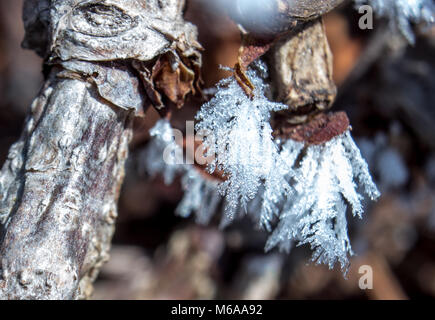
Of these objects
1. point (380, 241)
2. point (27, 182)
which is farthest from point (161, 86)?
point (380, 241)

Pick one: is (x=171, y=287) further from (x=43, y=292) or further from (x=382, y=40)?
(x=382, y=40)

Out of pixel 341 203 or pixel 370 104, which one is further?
pixel 370 104

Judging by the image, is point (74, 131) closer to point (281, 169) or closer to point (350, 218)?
point (281, 169)

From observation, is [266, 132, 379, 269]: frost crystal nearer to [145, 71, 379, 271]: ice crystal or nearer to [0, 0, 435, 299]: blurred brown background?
[145, 71, 379, 271]: ice crystal

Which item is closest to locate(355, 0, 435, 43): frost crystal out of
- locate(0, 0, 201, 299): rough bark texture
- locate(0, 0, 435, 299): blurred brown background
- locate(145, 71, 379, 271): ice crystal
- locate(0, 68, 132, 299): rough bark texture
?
locate(0, 0, 435, 299): blurred brown background

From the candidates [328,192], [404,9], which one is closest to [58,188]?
[328,192]

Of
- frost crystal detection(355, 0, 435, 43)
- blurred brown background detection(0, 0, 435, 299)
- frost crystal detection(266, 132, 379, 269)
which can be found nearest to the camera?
frost crystal detection(266, 132, 379, 269)
